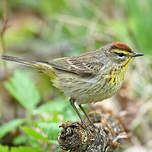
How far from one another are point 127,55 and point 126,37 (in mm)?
2627

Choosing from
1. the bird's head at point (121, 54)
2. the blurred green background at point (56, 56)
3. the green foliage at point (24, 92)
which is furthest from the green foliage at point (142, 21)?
the green foliage at point (24, 92)

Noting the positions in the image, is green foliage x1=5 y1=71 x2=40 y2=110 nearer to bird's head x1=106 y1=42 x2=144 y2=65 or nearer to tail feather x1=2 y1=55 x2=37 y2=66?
tail feather x1=2 y1=55 x2=37 y2=66

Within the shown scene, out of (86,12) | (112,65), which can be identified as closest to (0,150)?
(112,65)

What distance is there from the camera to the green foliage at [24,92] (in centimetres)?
462

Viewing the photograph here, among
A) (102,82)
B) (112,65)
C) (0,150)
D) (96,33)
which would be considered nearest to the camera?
(0,150)

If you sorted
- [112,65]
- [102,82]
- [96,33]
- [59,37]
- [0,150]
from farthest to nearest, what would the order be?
[59,37] < [96,33] < [112,65] < [102,82] < [0,150]

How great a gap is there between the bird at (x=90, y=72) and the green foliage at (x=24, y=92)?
17.5 inches

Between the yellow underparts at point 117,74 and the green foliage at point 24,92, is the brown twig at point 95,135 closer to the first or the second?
the yellow underparts at point 117,74

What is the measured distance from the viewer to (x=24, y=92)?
4734 mm

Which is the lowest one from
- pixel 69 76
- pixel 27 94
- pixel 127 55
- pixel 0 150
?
pixel 0 150

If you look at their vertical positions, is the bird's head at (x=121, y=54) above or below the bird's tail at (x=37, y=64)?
above

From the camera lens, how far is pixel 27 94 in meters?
4.73

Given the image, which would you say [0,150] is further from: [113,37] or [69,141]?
[113,37]

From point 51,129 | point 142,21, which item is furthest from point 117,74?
point 142,21
